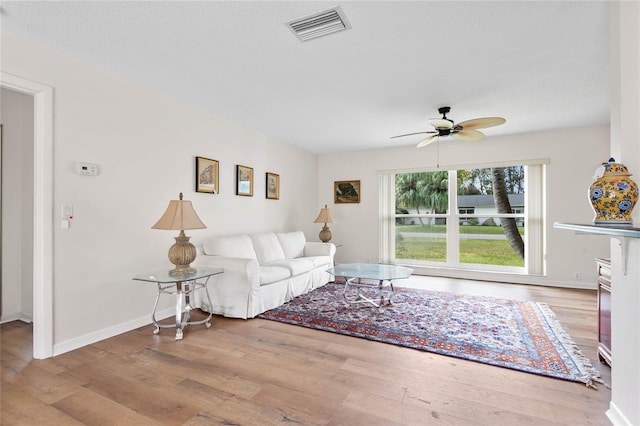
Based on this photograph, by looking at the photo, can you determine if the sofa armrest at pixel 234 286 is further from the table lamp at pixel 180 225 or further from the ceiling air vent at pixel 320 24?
the ceiling air vent at pixel 320 24

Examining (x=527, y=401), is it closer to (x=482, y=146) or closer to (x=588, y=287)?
(x=588, y=287)

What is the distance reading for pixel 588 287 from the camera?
4.67 metres

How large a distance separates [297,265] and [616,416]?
3275 mm

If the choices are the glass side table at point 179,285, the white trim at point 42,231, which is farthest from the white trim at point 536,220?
the white trim at point 42,231

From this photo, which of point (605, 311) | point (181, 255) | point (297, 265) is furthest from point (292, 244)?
point (605, 311)

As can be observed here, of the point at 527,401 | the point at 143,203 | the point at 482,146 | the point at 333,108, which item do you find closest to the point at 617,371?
the point at 527,401

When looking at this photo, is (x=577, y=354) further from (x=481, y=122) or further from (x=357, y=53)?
(x=357, y=53)

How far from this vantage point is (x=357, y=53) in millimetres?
2549

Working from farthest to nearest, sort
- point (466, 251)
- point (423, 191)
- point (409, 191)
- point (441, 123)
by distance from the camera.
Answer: point (409, 191)
point (423, 191)
point (466, 251)
point (441, 123)

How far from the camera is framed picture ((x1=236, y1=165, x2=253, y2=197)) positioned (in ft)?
14.9

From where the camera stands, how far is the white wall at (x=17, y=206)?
330 centimetres

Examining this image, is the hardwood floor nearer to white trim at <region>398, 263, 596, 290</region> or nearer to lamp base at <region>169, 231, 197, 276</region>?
lamp base at <region>169, 231, 197, 276</region>

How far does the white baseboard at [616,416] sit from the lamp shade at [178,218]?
10.6 ft

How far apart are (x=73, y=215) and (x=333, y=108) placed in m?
2.94
